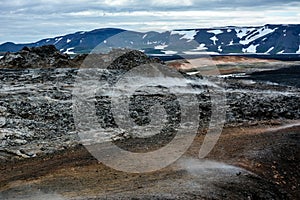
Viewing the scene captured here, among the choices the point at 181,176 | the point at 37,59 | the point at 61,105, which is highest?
the point at 37,59

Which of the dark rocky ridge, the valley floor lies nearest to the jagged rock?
the dark rocky ridge

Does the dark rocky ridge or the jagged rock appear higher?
the jagged rock

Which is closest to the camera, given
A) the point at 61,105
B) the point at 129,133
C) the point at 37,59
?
the point at 129,133

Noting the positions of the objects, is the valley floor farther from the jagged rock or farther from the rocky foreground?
the jagged rock

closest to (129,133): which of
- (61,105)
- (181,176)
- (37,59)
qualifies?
(61,105)

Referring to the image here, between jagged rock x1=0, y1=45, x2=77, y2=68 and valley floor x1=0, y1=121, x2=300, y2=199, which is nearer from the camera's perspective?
valley floor x1=0, y1=121, x2=300, y2=199

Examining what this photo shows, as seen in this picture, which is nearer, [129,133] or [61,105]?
[129,133]

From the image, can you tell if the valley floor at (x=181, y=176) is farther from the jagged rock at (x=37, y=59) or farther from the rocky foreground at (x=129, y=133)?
the jagged rock at (x=37, y=59)

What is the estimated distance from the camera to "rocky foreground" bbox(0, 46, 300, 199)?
1673 centimetres

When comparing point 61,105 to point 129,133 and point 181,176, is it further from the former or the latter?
point 181,176

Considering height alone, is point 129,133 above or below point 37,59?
below

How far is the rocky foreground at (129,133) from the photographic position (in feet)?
54.9

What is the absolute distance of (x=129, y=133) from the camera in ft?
86.9

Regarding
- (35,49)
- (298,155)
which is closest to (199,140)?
(298,155)
